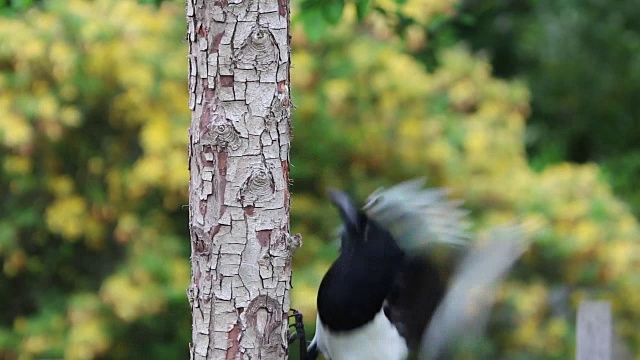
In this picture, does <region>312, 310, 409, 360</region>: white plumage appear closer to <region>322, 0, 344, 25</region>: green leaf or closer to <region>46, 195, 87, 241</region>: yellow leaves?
<region>322, 0, 344, 25</region>: green leaf

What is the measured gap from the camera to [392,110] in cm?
494

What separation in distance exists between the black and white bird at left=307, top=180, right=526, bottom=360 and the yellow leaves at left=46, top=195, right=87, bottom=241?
82.4 inches

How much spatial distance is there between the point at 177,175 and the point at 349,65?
3.30 feet

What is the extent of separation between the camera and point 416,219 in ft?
9.11

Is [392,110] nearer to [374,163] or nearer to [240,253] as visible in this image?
[374,163]

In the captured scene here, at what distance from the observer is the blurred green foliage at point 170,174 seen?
15.0ft

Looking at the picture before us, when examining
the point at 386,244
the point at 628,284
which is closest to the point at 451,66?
the point at 628,284

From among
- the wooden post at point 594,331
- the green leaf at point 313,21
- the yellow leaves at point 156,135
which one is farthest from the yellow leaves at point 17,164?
the wooden post at point 594,331

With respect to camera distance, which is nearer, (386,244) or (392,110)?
(386,244)

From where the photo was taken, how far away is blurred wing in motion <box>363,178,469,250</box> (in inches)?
108

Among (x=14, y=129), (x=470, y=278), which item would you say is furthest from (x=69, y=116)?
(x=470, y=278)

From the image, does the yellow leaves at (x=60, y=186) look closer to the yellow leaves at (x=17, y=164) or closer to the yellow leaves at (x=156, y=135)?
the yellow leaves at (x=17, y=164)

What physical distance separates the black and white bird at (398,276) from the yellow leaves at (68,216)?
209cm

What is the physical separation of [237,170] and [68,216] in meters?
2.72
